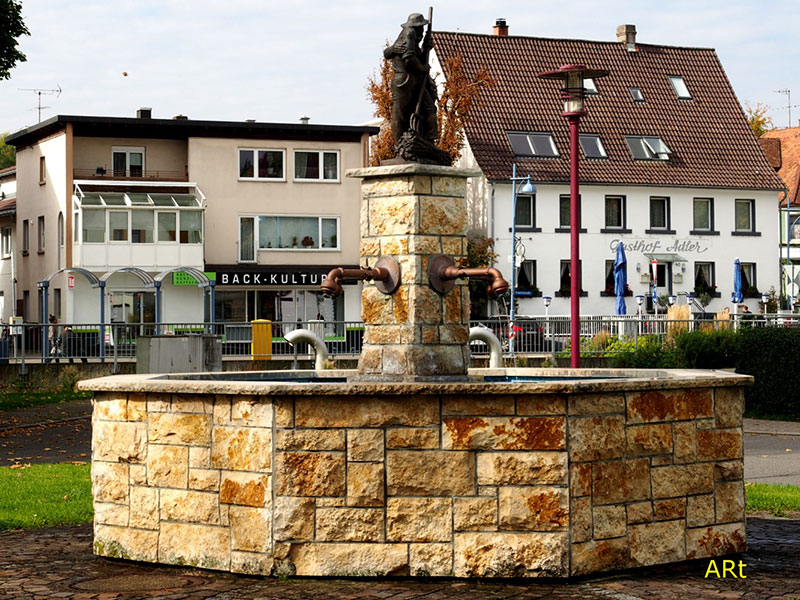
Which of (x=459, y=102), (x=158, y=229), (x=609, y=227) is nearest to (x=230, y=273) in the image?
(x=158, y=229)

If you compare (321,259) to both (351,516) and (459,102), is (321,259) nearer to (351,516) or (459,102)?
(459,102)

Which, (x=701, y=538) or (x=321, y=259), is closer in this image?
(x=701, y=538)

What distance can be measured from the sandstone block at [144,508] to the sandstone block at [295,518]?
116 centimetres

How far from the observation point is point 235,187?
5519cm

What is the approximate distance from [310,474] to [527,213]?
46900 mm

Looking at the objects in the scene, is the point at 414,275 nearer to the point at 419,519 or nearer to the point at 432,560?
the point at 419,519

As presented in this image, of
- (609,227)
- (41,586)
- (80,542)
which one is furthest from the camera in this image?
(609,227)

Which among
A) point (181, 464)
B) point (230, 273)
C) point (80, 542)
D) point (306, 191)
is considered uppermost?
point (306, 191)

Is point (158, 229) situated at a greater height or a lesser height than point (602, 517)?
greater

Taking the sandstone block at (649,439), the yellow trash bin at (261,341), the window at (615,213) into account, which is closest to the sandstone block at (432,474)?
the sandstone block at (649,439)

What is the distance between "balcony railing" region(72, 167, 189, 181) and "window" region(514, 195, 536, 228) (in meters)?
13.4

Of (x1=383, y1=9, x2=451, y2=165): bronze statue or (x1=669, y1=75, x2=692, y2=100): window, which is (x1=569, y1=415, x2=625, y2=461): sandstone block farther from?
(x1=669, y1=75, x2=692, y2=100): window

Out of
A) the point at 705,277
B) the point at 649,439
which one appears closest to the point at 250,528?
the point at 649,439

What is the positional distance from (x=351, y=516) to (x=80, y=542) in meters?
3.08
